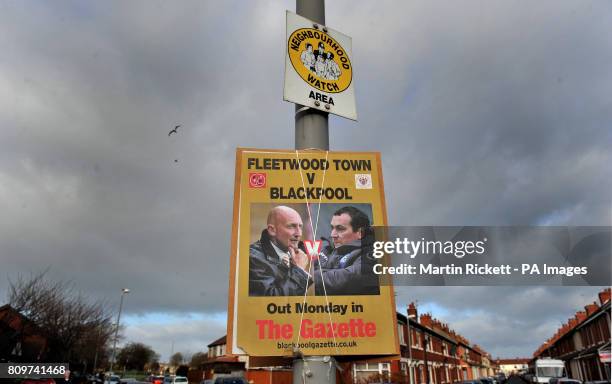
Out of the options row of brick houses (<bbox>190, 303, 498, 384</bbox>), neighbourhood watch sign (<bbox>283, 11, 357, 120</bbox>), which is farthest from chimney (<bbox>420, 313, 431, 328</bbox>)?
neighbourhood watch sign (<bbox>283, 11, 357, 120</bbox>)

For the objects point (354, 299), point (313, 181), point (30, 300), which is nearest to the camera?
point (354, 299)

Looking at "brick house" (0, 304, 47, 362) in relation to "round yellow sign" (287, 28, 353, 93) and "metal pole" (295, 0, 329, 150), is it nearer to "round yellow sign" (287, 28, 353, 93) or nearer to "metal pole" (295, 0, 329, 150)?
"metal pole" (295, 0, 329, 150)

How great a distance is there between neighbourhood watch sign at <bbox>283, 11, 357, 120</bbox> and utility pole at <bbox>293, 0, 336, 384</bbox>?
158 mm

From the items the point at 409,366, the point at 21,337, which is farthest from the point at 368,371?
the point at 21,337

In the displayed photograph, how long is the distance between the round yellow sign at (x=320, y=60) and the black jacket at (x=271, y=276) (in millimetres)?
1820

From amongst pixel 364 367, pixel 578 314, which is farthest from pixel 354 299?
pixel 578 314

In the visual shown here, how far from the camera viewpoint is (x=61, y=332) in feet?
Answer: 95.4

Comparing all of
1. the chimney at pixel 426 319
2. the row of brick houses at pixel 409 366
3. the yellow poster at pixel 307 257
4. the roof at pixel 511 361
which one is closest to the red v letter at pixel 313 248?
the yellow poster at pixel 307 257

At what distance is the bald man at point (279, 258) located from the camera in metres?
3.49

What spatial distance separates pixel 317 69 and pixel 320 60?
0.14 metres

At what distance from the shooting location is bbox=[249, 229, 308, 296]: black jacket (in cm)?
348

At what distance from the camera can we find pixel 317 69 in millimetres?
4477

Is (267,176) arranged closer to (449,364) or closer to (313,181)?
(313,181)

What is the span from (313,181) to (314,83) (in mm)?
1140
